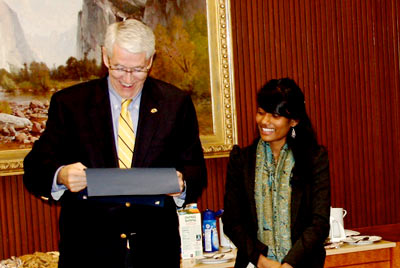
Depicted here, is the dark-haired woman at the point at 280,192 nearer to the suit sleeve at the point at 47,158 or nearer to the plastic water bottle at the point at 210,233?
the plastic water bottle at the point at 210,233

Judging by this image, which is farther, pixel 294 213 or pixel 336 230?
pixel 336 230

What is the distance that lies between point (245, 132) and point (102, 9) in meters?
1.15

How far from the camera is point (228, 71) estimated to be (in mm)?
3402

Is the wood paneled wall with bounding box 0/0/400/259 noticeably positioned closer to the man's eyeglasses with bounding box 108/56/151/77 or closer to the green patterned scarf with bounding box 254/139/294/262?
the green patterned scarf with bounding box 254/139/294/262

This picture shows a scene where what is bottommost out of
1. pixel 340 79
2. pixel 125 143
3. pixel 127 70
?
pixel 125 143

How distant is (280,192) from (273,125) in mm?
311

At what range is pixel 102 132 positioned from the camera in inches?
66.0

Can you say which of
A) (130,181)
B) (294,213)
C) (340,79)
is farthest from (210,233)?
(130,181)

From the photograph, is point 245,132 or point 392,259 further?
point 245,132

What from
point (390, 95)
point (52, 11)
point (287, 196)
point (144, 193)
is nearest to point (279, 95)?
point (287, 196)

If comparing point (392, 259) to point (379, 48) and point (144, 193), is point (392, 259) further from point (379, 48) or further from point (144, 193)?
point (144, 193)

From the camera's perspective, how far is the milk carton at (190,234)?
10.1 ft

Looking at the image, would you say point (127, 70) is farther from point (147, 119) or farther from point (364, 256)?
point (364, 256)

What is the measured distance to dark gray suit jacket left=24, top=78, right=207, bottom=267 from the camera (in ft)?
5.37
